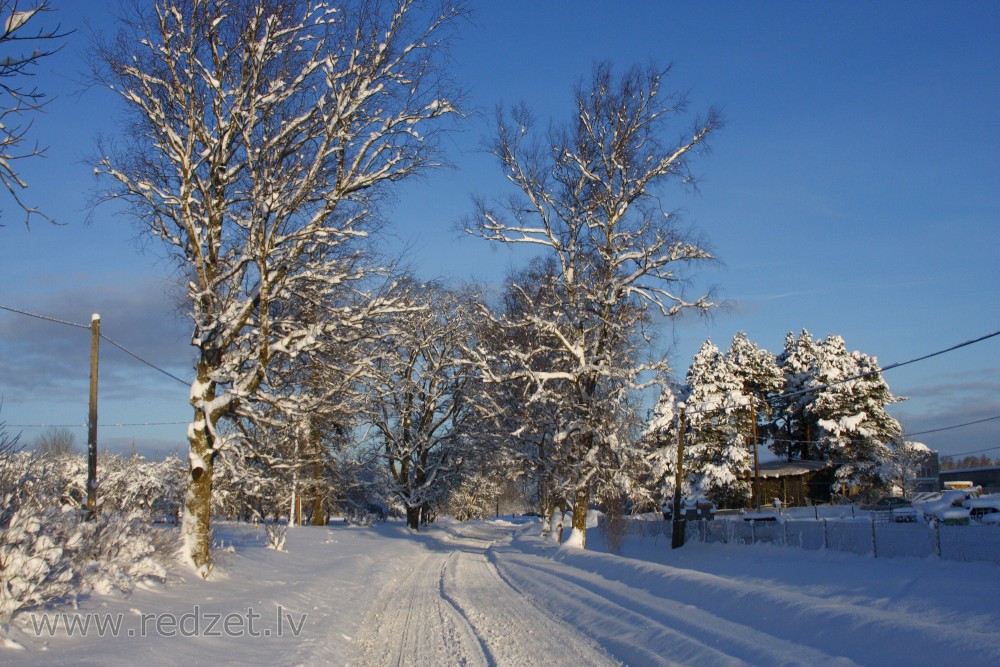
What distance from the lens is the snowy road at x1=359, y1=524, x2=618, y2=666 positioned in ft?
31.1

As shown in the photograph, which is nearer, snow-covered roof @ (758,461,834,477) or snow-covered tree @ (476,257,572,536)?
snow-covered tree @ (476,257,572,536)

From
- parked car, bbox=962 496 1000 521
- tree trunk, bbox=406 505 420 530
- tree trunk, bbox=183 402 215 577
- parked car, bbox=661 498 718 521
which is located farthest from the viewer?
tree trunk, bbox=406 505 420 530

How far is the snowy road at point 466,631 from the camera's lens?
373 inches

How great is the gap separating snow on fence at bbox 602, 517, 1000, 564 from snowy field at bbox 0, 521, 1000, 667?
0.44 metres

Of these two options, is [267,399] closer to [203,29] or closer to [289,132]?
[289,132]

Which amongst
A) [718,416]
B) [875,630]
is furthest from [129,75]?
[718,416]

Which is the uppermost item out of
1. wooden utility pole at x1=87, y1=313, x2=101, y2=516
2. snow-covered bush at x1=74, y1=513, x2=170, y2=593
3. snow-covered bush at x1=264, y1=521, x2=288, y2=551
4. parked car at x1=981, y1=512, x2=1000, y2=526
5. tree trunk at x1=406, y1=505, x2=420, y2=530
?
wooden utility pole at x1=87, y1=313, x2=101, y2=516

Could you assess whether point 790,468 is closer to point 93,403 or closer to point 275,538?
point 275,538

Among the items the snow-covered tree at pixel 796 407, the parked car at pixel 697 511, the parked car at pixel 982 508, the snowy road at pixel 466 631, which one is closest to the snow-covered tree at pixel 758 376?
the snow-covered tree at pixel 796 407

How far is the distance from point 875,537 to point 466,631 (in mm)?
13364

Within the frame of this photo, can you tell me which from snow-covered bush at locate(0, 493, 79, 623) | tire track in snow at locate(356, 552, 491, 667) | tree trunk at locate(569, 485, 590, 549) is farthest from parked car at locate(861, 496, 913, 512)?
snow-covered bush at locate(0, 493, 79, 623)

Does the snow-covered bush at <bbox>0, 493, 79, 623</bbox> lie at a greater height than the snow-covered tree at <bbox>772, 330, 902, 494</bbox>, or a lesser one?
lesser

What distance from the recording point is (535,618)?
41.5 ft

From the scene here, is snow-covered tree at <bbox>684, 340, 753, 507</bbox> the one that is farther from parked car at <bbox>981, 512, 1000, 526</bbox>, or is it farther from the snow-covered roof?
parked car at <bbox>981, 512, 1000, 526</bbox>
